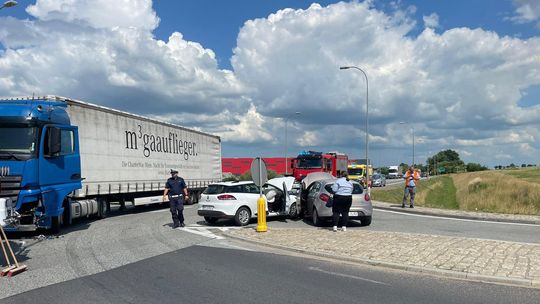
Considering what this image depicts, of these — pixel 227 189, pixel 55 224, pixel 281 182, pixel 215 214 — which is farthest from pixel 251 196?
pixel 55 224

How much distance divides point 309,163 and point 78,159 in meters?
16.9

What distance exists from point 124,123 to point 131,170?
1.93 m

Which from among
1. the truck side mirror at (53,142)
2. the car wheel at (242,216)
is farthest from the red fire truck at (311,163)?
the truck side mirror at (53,142)

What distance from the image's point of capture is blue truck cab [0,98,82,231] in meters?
10.9

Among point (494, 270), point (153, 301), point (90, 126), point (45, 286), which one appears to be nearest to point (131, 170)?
point (90, 126)

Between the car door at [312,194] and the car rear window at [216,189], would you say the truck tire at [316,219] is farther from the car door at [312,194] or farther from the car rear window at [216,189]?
the car rear window at [216,189]

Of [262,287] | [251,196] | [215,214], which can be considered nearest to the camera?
[262,287]

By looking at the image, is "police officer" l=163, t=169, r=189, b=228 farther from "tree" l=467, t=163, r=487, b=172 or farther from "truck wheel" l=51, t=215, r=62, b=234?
"tree" l=467, t=163, r=487, b=172

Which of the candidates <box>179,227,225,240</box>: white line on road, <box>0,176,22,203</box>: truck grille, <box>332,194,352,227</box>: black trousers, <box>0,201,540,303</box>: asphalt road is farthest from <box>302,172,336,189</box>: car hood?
<box>0,176,22,203</box>: truck grille

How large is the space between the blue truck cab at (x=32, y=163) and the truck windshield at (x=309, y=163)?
17.7 metres

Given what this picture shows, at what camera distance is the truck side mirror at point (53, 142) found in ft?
38.6

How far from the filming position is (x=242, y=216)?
14.5m

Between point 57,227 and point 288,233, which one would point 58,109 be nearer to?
point 57,227

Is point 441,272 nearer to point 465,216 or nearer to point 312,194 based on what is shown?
point 312,194
